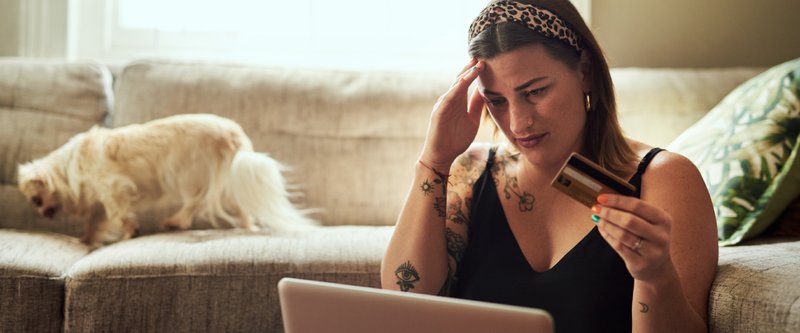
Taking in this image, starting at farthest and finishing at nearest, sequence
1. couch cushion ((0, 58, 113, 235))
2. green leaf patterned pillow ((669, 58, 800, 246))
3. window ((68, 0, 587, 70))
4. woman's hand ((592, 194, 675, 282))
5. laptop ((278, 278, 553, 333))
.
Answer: window ((68, 0, 587, 70)), couch cushion ((0, 58, 113, 235)), green leaf patterned pillow ((669, 58, 800, 246)), woman's hand ((592, 194, 675, 282)), laptop ((278, 278, 553, 333))

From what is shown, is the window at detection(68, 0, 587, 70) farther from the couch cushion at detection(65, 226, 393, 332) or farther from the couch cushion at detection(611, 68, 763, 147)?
the couch cushion at detection(65, 226, 393, 332)

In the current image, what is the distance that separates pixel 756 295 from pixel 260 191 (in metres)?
1.22

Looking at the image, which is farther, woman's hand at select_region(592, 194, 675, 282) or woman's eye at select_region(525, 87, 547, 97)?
woman's eye at select_region(525, 87, 547, 97)

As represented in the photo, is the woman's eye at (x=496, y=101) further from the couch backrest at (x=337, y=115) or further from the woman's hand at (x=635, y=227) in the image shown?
the couch backrest at (x=337, y=115)

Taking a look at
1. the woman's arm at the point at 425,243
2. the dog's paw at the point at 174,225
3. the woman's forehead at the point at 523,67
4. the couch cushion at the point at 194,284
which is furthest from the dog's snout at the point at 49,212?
the woman's forehead at the point at 523,67

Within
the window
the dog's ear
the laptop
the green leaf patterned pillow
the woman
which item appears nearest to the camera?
the laptop

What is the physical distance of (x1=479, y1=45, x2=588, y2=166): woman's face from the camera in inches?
47.4

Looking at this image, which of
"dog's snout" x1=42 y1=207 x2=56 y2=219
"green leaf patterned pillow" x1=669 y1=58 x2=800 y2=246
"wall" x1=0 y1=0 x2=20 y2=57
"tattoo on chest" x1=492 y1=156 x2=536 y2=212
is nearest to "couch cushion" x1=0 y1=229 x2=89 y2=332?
"dog's snout" x1=42 y1=207 x2=56 y2=219

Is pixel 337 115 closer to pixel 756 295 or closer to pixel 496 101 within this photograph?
pixel 496 101

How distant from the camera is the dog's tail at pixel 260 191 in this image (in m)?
1.88

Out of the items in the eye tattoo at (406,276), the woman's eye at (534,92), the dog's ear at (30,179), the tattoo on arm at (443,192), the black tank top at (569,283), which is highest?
the woman's eye at (534,92)

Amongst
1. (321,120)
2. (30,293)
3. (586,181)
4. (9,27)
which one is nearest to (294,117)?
(321,120)

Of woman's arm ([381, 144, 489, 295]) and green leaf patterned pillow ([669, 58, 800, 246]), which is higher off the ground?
green leaf patterned pillow ([669, 58, 800, 246])

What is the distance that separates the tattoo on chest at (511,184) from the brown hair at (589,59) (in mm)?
133
